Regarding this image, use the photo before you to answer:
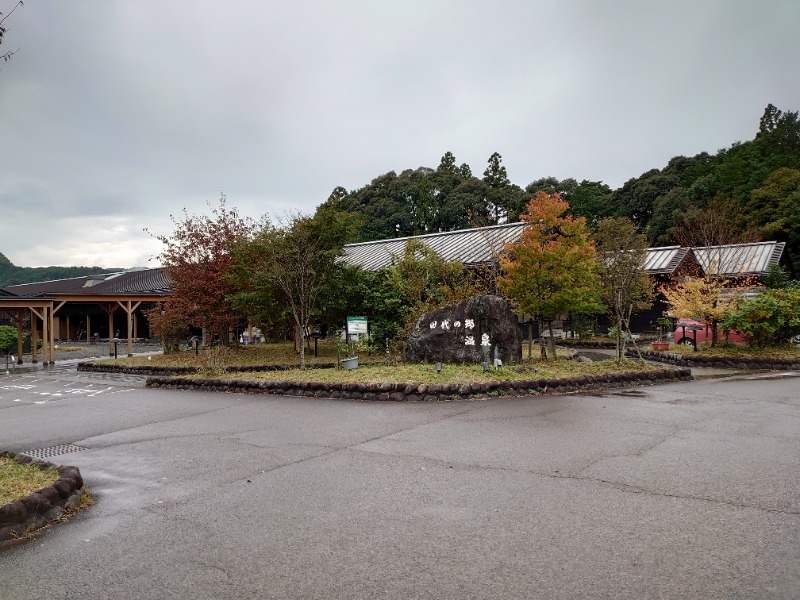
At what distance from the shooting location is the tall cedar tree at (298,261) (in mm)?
13352

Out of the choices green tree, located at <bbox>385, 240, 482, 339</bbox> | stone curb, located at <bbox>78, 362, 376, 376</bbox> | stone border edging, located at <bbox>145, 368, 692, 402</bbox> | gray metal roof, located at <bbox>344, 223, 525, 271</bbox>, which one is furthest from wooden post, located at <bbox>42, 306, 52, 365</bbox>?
green tree, located at <bbox>385, 240, 482, 339</bbox>

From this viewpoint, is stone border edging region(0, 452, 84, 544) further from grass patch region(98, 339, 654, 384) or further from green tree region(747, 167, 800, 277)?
green tree region(747, 167, 800, 277)

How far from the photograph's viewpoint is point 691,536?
3.36 meters

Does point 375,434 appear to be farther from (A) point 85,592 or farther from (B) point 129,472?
(A) point 85,592

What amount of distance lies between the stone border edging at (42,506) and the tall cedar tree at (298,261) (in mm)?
8061

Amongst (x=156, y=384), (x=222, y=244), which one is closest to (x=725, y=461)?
(x=156, y=384)

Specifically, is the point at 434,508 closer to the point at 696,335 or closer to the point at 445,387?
the point at 445,387

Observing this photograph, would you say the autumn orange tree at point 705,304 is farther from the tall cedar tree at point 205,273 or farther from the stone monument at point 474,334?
the tall cedar tree at point 205,273

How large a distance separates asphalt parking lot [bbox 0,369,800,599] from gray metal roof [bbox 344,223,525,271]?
43.5ft

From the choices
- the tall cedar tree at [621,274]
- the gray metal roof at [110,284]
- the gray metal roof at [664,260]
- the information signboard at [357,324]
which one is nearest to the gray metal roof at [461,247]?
the tall cedar tree at [621,274]

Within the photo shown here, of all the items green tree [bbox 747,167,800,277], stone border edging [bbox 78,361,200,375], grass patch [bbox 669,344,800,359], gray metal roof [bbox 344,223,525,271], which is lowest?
grass patch [bbox 669,344,800,359]

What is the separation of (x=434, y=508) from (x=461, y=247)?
66.7ft

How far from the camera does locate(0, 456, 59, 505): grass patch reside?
164 inches

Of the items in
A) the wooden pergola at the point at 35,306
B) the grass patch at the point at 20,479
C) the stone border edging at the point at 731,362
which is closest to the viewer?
the grass patch at the point at 20,479
